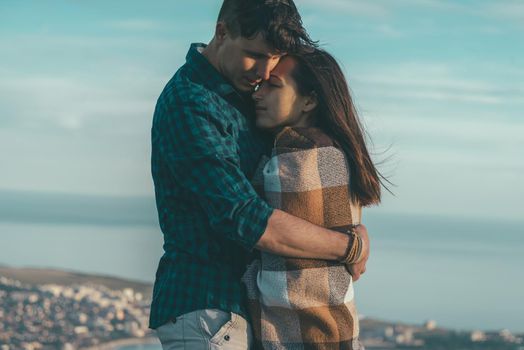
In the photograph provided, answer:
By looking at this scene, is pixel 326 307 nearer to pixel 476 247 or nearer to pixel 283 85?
pixel 283 85

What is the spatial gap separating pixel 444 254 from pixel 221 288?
272 feet

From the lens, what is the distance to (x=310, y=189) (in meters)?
3.14

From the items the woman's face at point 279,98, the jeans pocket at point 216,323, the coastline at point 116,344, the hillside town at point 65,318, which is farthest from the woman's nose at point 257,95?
the coastline at point 116,344

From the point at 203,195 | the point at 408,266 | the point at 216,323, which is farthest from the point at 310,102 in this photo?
the point at 408,266

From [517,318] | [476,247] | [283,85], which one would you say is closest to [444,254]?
[476,247]

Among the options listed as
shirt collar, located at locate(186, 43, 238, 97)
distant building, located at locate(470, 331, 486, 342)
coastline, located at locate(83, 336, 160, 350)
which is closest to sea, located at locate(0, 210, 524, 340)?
coastline, located at locate(83, 336, 160, 350)

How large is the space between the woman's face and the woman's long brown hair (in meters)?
0.02

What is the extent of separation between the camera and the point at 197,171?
3076 millimetres

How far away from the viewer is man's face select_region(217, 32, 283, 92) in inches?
123

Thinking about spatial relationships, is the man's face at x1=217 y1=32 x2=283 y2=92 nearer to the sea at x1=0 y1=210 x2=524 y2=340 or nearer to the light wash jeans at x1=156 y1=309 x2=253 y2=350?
the light wash jeans at x1=156 y1=309 x2=253 y2=350

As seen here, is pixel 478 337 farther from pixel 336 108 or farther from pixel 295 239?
pixel 295 239

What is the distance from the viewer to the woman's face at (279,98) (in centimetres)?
325

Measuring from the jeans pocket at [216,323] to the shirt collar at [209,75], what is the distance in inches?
25.0

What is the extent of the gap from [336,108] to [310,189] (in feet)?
0.92
